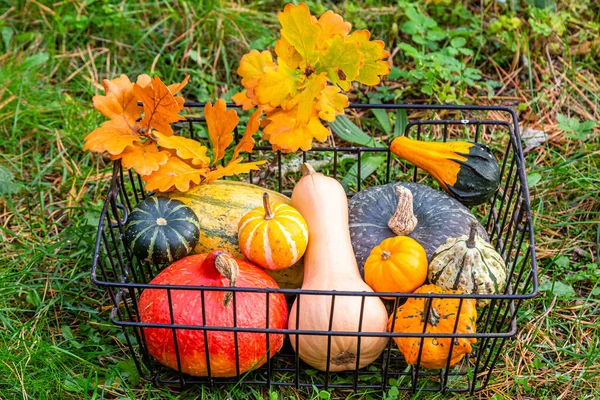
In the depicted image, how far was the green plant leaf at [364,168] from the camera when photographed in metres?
3.65

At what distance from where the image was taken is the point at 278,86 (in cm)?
278

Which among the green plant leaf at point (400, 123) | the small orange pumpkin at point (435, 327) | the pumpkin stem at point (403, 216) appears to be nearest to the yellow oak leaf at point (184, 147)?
the pumpkin stem at point (403, 216)

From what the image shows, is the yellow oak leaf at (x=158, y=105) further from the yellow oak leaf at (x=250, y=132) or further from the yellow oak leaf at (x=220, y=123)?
the yellow oak leaf at (x=250, y=132)

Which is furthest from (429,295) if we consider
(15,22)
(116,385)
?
(15,22)

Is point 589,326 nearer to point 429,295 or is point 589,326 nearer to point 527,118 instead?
point 429,295

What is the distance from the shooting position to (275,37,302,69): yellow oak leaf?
2.80 metres

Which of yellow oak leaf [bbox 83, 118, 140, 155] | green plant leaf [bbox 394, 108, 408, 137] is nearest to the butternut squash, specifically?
yellow oak leaf [bbox 83, 118, 140, 155]

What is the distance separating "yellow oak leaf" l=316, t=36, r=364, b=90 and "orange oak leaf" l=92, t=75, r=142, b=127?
795 mm

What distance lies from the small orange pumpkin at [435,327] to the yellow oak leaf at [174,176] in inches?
38.6

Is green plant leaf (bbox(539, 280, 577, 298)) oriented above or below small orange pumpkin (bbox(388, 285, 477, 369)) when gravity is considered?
below

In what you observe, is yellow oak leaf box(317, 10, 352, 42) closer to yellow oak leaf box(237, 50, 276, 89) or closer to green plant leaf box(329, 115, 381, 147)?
yellow oak leaf box(237, 50, 276, 89)

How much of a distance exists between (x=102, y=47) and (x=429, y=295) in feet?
9.58

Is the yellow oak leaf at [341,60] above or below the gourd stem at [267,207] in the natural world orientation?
above

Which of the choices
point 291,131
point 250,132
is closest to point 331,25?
point 291,131
